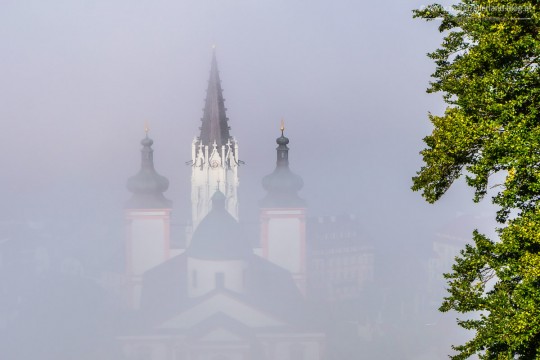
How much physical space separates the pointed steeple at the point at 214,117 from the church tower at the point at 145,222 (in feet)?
13.3

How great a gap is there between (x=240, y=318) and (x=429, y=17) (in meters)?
41.9

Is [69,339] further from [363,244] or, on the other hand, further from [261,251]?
[363,244]

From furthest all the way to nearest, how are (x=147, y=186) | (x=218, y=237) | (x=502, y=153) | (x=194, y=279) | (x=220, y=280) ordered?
(x=147, y=186), (x=194, y=279), (x=220, y=280), (x=218, y=237), (x=502, y=153)

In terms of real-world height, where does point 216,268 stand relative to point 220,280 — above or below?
above

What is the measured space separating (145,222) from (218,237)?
8456mm

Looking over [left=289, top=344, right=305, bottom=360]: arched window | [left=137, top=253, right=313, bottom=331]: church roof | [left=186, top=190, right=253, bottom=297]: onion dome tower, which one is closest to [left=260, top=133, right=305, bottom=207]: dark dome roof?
[left=137, top=253, right=313, bottom=331]: church roof

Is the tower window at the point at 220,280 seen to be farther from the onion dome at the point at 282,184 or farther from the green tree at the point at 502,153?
the green tree at the point at 502,153

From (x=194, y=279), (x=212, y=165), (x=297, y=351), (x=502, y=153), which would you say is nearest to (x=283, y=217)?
(x=212, y=165)

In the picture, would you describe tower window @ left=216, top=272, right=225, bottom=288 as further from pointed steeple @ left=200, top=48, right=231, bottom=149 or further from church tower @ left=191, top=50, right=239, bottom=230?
pointed steeple @ left=200, top=48, right=231, bottom=149

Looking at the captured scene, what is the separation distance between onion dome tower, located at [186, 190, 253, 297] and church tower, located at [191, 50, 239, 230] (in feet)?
12.8

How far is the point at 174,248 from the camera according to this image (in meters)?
59.2

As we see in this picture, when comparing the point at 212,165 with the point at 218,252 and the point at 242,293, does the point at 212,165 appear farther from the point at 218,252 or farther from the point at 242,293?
the point at 242,293

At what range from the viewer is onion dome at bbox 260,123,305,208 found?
55.7 m

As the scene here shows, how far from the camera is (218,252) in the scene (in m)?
51.2
